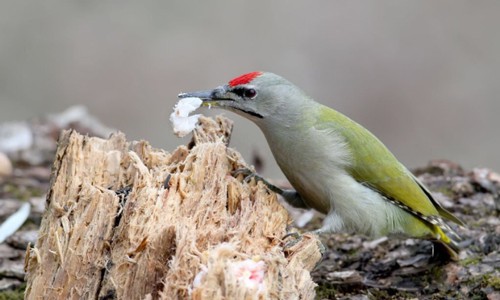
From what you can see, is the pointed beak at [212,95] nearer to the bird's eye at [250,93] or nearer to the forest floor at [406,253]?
the bird's eye at [250,93]

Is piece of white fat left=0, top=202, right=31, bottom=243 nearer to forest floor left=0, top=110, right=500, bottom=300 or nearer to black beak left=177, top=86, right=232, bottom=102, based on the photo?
forest floor left=0, top=110, right=500, bottom=300

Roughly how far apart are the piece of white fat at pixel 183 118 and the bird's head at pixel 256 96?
8 cm

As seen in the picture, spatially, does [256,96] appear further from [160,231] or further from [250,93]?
Result: [160,231]

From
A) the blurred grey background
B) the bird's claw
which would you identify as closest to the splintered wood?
the bird's claw

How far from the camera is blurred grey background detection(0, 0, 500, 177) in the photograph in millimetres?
10984

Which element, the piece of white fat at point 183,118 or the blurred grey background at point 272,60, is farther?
the blurred grey background at point 272,60

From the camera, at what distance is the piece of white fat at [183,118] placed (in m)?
5.14

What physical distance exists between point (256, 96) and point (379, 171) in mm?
1052

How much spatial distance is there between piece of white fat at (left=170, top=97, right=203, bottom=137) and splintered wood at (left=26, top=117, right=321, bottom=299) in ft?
0.27

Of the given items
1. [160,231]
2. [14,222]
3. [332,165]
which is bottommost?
[160,231]

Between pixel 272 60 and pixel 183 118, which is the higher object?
pixel 272 60

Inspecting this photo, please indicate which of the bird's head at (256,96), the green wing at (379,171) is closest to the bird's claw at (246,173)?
the bird's head at (256,96)

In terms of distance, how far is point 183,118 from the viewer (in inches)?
203

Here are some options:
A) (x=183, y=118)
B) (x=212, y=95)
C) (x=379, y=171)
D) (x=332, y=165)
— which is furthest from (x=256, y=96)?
(x=379, y=171)
